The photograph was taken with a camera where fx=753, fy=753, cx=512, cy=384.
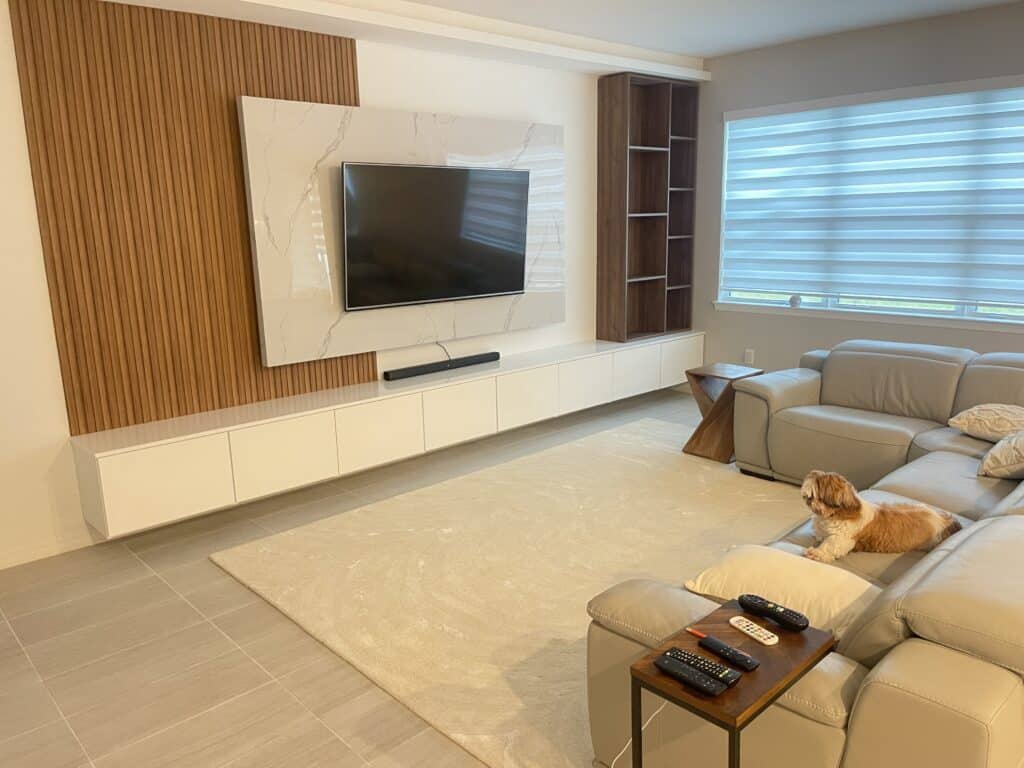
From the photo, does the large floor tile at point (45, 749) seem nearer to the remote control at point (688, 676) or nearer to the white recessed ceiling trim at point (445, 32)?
the remote control at point (688, 676)

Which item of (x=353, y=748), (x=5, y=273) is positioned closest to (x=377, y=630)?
(x=353, y=748)

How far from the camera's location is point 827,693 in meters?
1.50

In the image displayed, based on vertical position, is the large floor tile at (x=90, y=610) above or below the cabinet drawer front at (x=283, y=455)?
below

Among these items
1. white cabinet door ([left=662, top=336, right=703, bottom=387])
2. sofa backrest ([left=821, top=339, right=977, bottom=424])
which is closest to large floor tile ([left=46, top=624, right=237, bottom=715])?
sofa backrest ([left=821, top=339, right=977, bottom=424])

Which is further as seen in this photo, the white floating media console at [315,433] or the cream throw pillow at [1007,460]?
the white floating media console at [315,433]

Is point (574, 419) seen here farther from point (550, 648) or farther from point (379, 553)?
point (550, 648)

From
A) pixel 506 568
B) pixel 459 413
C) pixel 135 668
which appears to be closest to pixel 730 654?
pixel 506 568

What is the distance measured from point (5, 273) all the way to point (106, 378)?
2.05 feet

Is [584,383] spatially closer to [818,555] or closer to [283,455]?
[283,455]

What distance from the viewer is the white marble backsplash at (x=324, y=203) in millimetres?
3955

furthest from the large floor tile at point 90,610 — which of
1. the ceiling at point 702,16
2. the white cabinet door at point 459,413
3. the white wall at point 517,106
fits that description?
the ceiling at point 702,16

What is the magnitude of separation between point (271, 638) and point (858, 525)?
2139 mm

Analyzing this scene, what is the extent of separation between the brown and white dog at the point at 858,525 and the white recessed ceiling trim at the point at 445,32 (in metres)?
3.18

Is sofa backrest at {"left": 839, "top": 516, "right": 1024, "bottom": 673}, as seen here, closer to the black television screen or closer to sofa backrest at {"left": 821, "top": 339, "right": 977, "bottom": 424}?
sofa backrest at {"left": 821, "top": 339, "right": 977, "bottom": 424}
